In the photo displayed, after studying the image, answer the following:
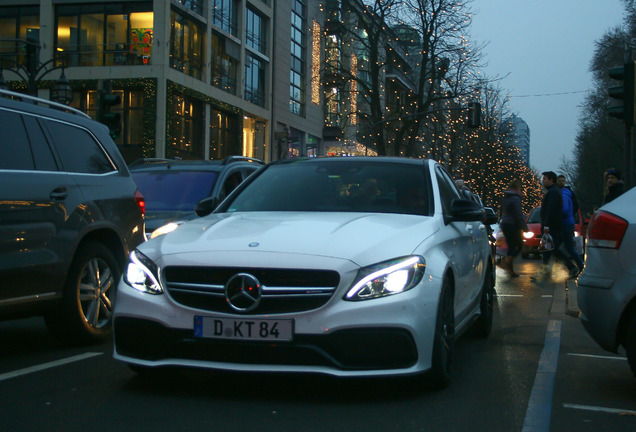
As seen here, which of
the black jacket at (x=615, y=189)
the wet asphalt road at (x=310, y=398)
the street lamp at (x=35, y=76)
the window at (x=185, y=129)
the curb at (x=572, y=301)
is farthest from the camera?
the window at (x=185, y=129)

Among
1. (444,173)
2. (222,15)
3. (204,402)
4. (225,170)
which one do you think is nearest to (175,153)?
(222,15)

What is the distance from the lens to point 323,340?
175 inches

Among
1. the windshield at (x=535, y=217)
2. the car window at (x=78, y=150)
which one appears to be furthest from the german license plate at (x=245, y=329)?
the windshield at (x=535, y=217)

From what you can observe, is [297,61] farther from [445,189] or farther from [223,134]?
[445,189]

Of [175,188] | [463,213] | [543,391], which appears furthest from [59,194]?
[175,188]

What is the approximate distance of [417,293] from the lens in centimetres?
459

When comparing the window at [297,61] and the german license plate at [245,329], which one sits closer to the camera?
the german license plate at [245,329]

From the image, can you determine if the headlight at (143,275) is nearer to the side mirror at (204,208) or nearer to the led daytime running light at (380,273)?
the led daytime running light at (380,273)

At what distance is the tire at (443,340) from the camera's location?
4781 mm

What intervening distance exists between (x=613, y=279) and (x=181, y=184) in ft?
23.3

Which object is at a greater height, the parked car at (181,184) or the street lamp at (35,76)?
the street lamp at (35,76)

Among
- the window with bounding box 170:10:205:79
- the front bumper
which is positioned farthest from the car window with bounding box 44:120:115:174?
the window with bounding box 170:10:205:79

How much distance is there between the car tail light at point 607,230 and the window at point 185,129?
28047 mm

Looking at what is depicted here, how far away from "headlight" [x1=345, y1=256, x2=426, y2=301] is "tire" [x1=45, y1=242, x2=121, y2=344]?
2733 mm
